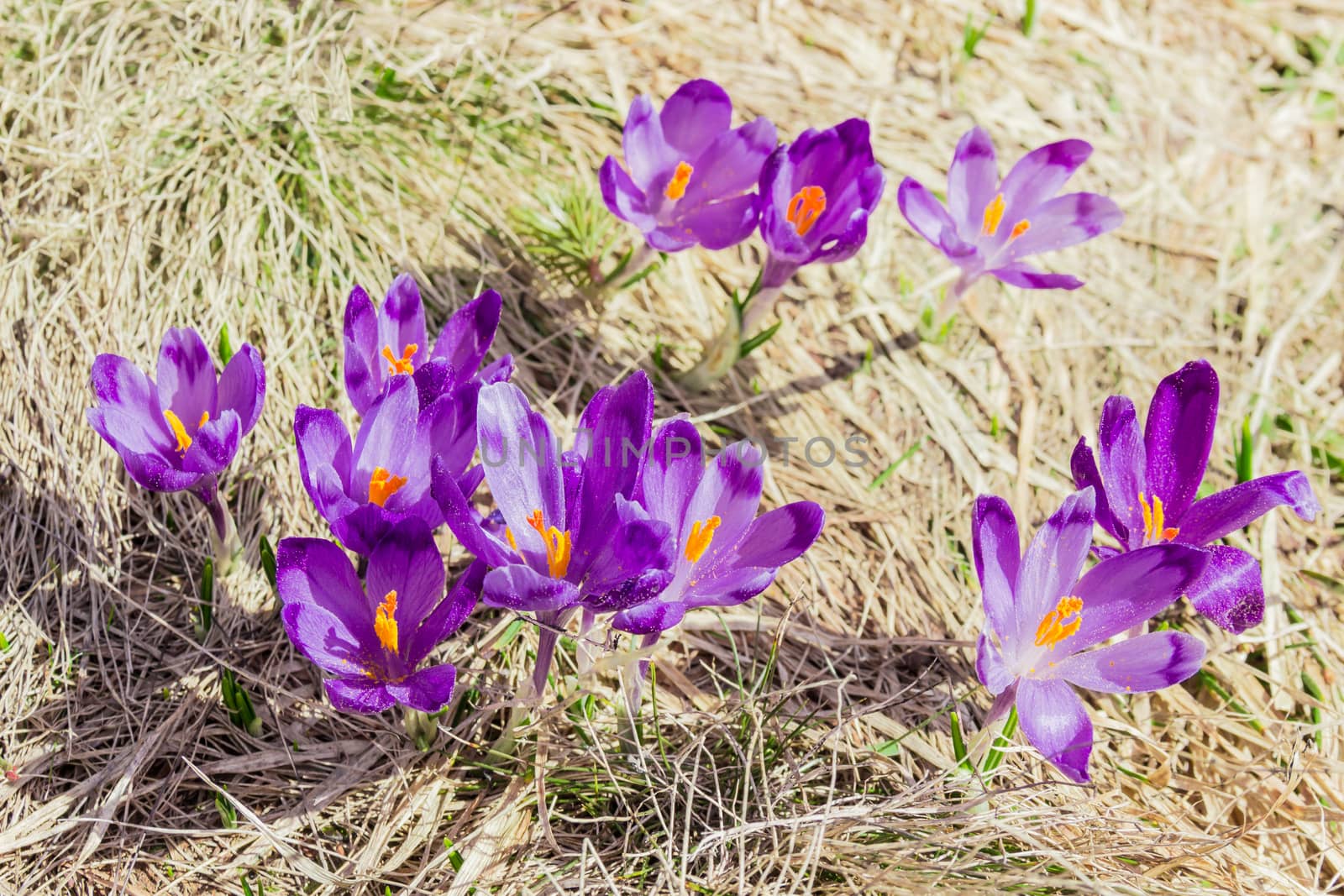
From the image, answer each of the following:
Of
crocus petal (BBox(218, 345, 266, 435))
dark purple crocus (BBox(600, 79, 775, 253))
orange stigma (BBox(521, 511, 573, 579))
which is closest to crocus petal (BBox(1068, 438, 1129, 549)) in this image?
dark purple crocus (BBox(600, 79, 775, 253))

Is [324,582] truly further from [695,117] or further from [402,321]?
[695,117]

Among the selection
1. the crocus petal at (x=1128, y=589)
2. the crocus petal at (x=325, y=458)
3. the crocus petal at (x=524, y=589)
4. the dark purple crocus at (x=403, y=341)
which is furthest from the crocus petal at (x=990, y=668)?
the crocus petal at (x=325, y=458)

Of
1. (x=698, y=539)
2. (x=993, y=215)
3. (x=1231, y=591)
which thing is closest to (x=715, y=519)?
(x=698, y=539)

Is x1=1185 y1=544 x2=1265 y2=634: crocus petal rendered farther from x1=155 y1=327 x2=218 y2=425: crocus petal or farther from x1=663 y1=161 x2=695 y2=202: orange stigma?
x1=155 y1=327 x2=218 y2=425: crocus petal

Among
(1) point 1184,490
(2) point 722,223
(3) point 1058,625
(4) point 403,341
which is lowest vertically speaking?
(3) point 1058,625

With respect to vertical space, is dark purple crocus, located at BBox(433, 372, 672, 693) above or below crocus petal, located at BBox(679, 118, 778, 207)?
below

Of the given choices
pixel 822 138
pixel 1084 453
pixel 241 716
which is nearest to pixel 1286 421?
pixel 1084 453

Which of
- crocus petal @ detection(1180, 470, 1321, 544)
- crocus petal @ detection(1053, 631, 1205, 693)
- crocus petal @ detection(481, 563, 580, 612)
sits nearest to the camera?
crocus petal @ detection(481, 563, 580, 612)
